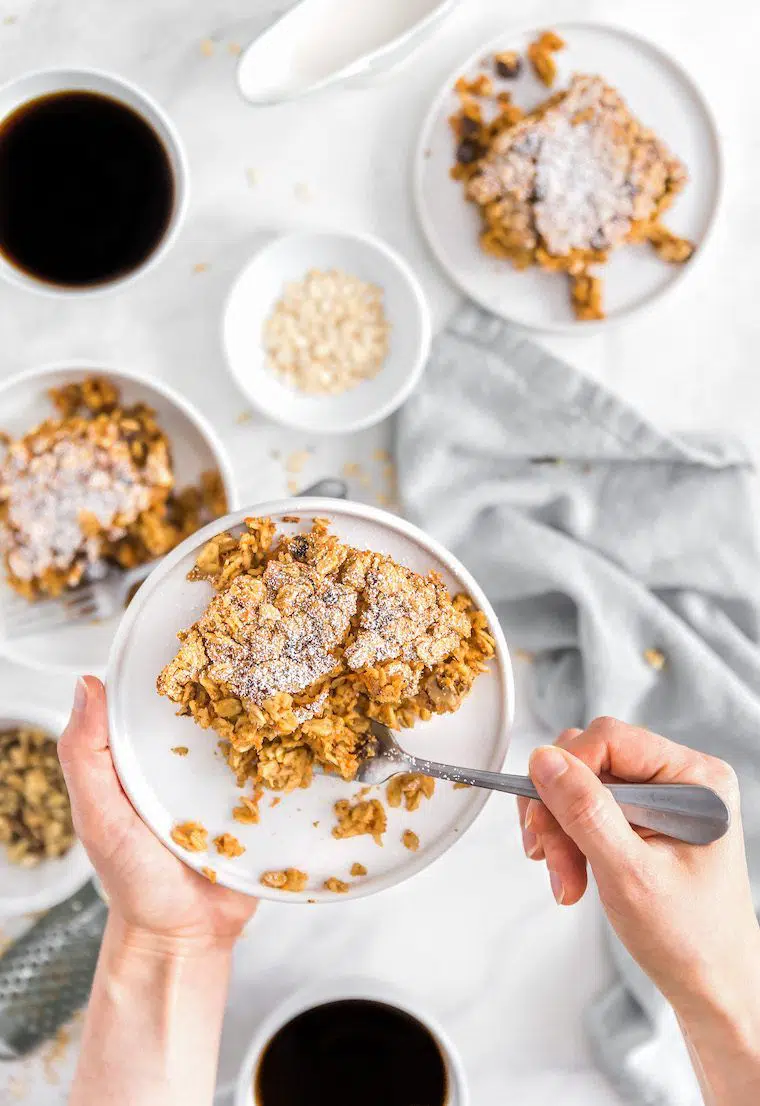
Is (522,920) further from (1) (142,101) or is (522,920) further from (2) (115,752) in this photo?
(1) (142,101)

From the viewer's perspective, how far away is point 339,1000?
4.66 ft

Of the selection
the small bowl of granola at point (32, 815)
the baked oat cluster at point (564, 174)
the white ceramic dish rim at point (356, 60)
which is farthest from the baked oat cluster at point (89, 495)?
the baked oat cluster at point (564, 174)

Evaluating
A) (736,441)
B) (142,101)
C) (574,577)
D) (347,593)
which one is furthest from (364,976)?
(142,101)

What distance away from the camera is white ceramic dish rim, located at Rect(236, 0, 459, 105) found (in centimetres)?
134

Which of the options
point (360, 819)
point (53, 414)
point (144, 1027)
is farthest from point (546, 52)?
point (144, 1027)

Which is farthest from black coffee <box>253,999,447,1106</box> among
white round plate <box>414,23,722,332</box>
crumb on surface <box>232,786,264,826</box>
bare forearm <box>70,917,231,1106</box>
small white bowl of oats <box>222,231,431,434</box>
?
white round plate <box>414,23,722,332</box>

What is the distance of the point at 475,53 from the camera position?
1.47 metres

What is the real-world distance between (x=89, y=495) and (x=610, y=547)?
0.73m

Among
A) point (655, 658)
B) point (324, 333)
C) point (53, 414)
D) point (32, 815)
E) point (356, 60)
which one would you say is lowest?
point (32, 815)

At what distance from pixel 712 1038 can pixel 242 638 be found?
742 mm

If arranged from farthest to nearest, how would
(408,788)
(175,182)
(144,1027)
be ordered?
(175,182) → (144,1027) → (408,788)

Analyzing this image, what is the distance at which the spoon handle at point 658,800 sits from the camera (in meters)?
1.05

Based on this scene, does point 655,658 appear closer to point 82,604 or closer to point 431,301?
point 431,301

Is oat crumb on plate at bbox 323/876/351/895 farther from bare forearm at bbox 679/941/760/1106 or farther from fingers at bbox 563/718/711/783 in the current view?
bare forearm at bbox 679/941/760/1106
